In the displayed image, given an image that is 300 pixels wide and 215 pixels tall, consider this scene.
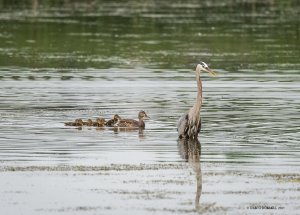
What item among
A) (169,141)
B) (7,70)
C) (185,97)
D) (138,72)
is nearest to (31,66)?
(7,70)

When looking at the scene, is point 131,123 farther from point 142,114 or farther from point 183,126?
point 183,126

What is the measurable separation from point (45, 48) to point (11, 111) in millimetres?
18935

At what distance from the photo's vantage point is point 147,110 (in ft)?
90.3

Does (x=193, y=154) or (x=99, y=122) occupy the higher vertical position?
(x=193, y=154)

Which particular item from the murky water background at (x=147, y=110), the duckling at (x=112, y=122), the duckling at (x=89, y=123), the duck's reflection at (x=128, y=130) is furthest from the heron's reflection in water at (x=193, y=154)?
the duckling at (x=89, y=123)

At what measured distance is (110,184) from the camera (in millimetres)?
17438

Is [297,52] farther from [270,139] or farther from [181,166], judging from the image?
[181,166]

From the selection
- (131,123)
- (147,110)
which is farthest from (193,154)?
(147,110)

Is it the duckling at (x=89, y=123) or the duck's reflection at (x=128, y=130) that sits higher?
the duckling at (x=89, y=123)

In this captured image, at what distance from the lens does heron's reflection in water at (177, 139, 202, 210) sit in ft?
58.4

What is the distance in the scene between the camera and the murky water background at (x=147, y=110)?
16.8m

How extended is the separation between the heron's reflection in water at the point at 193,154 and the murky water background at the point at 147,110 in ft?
0.34

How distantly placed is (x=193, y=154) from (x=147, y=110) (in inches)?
267

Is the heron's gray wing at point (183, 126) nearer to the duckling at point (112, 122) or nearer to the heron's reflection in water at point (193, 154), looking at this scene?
the heron's reflection in water at point (193, 154)
